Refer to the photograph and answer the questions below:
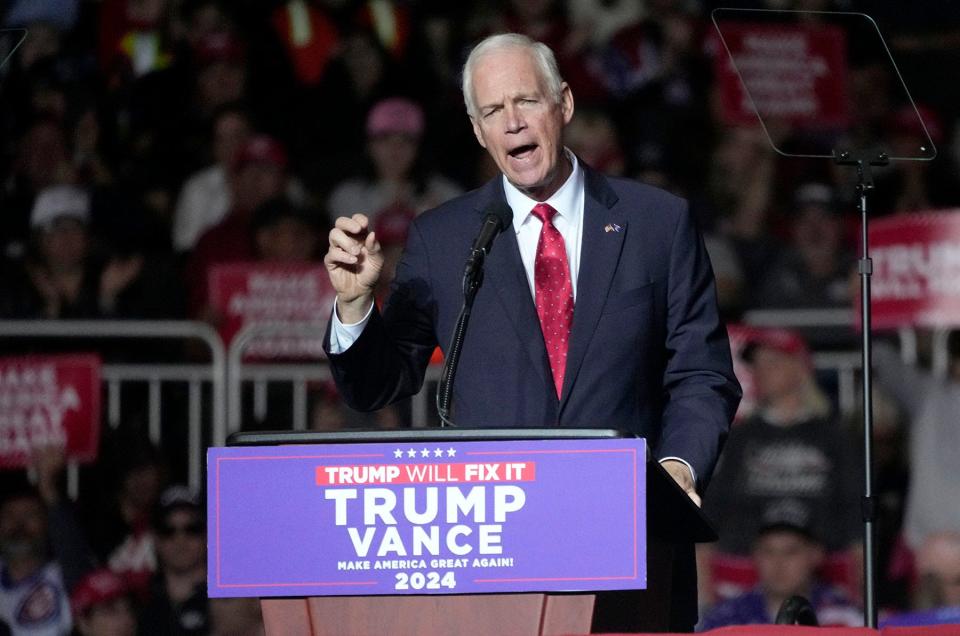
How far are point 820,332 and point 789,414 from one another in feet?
1.67

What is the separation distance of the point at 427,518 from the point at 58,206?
5405 mm

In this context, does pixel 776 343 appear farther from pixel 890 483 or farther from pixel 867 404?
pixel 867 404

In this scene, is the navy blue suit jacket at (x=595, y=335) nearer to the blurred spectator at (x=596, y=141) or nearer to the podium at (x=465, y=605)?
the podium at (x=465, y=605)

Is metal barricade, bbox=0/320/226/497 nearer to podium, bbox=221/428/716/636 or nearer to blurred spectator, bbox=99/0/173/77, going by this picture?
blurred spectator, bbox=99/0/173/77

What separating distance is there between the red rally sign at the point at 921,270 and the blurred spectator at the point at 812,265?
919 mm

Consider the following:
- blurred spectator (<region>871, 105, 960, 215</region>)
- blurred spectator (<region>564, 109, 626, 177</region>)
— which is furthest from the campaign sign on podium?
blurred spectator (<region>871, 105, 960, 215</region>)

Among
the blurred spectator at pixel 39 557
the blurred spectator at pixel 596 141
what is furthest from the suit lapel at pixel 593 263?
the blurred spectator at pixel 596 141

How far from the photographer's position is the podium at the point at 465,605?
2.85 m

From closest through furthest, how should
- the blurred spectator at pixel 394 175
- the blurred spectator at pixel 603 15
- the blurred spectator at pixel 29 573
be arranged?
the blurred spectator at pixel 29 573
the blurred spectator at pixel 394 175
the blurred spectator at pixel 603 15

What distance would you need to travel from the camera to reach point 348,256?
3168 mm

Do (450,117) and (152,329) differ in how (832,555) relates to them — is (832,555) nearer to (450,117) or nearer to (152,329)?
(152,329)

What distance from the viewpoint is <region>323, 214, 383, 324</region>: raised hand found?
3.14 meters

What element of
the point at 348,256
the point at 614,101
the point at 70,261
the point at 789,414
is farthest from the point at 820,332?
the point at 348,256

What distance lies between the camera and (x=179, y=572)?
6695mm
